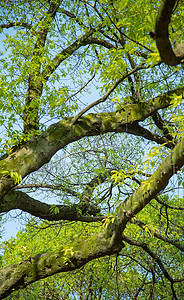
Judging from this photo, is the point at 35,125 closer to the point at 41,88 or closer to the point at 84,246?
the point at 41,88

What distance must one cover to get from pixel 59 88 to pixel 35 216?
8.52 ft

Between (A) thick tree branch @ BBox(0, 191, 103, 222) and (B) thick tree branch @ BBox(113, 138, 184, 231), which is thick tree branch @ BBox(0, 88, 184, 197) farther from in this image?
(B) thick tree branch @ BBox(113, 138, 184, 231)

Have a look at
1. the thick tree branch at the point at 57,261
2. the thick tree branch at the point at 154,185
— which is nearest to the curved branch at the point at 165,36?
the thick tree branch at the point at 154,185

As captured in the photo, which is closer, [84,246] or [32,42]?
[84,246]

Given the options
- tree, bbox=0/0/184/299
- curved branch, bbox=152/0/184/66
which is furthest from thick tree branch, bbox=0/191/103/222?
curved branch, bbox=152/0/184/66

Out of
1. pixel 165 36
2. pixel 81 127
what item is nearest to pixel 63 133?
pixel 81 127

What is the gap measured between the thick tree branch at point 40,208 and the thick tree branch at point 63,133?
949 mm

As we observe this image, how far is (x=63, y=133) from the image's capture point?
16.0 feet

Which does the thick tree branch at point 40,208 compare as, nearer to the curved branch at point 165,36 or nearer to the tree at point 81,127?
the tree at point 81,127

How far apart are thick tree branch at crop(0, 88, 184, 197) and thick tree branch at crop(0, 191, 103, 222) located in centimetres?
95

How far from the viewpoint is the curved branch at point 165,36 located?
218 centimetres

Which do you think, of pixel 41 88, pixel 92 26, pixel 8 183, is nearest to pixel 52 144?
pixel 8 183

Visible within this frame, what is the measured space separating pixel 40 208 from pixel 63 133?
1867 millimetres

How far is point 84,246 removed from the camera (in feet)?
15.2
